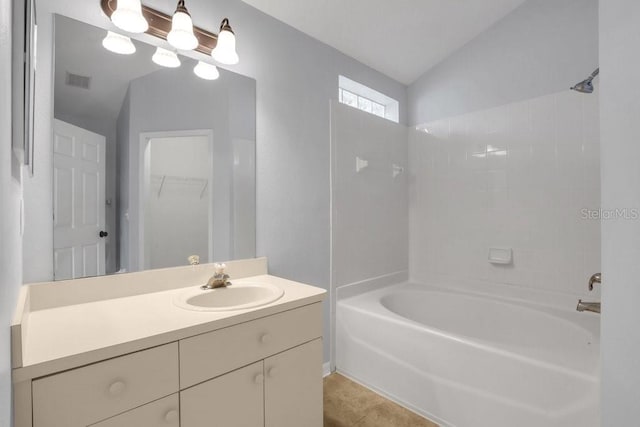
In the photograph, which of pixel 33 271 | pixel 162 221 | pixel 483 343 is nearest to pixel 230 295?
pixel 162 221

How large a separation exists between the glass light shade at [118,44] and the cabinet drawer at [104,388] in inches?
51.4

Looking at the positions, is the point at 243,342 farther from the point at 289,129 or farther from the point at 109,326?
the point at 289,129

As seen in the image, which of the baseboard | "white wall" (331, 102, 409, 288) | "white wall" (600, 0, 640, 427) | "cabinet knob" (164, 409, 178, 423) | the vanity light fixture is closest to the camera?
"white wall" (600, 0, 640, 427)

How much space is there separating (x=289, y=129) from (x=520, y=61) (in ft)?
6.02

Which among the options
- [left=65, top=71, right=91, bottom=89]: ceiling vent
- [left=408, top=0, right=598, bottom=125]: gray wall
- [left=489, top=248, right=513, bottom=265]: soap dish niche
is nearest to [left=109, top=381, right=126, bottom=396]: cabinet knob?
[left=65, top=71, right=91, bottom=89]: ceiling vent

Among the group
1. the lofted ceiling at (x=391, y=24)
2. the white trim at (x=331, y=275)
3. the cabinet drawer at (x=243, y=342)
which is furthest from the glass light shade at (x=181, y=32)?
the cabinet drawer at (x=243, y=342)

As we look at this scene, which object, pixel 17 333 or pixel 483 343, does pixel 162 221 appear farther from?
pixel 483 343

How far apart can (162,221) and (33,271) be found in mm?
512

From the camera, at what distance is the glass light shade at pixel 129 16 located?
1.29 metres

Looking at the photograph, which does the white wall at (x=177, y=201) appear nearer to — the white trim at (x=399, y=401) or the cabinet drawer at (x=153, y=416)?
the cabinet drawer at (x=153, y=416)

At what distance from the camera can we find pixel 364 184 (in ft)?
8.13

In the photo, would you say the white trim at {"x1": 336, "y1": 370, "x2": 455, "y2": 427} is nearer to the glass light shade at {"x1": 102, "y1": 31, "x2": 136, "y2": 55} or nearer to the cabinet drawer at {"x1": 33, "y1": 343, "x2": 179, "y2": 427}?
the cabinet drawer at {"x1": 33, "y1": 343, "x2": 179, "y2": 427}

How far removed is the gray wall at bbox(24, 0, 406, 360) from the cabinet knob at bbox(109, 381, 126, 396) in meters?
1.06

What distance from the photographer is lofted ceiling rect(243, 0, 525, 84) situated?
198 cm
